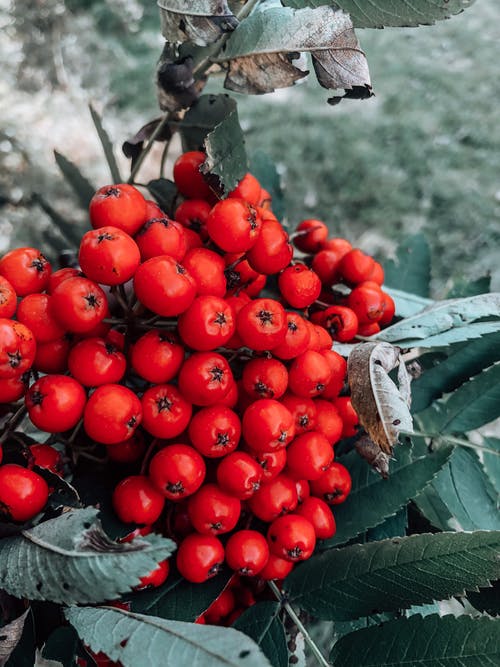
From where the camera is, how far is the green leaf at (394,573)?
0.72m

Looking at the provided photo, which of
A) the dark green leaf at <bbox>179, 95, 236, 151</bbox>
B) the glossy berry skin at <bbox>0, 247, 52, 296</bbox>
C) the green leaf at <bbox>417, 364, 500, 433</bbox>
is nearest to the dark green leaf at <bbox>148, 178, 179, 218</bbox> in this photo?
the dark green leaf at <bbox>179, 95, 236, 151</bbox>

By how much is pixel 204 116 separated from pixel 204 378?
46 cm

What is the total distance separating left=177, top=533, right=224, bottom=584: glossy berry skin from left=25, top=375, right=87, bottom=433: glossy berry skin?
23 cm

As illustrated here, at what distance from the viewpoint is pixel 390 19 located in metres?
0.78

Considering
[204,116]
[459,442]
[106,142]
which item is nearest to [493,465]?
[459,442]

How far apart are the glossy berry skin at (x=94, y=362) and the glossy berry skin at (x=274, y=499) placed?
262 millimetres

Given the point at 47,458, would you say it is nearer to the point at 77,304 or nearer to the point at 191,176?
the point at 77,304

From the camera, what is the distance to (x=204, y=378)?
2.35ft

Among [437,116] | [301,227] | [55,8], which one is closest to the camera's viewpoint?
[301,227]

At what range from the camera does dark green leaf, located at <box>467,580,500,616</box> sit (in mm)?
837

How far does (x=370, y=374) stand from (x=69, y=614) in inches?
18.1

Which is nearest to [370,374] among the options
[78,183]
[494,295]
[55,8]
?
[494,295]

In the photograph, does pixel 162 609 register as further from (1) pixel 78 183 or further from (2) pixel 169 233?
(1) pixel 78 183

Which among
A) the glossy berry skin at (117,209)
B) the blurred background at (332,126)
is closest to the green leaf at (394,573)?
the glossy berry skin at (117,209)
